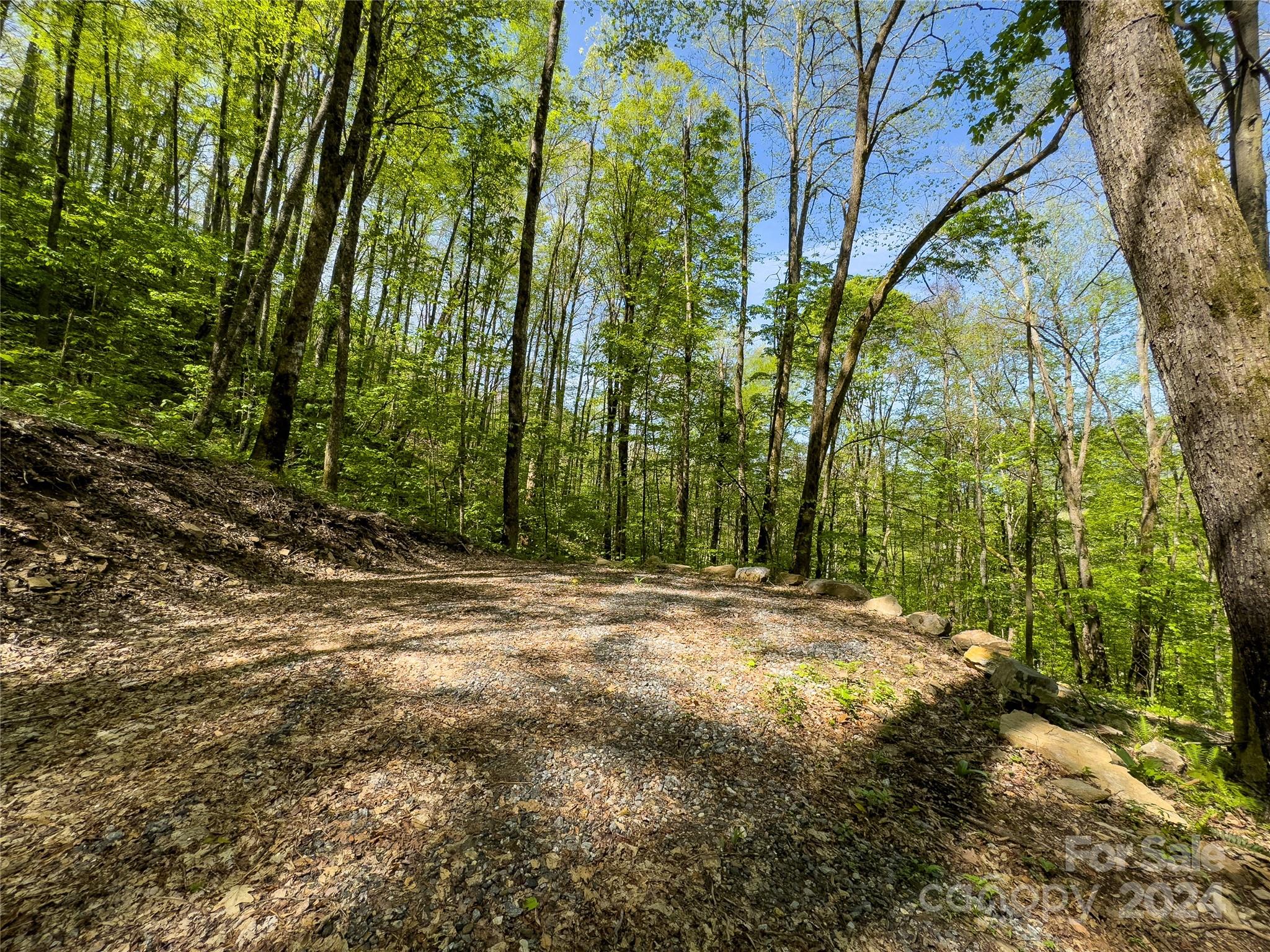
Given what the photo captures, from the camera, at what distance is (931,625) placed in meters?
4.67

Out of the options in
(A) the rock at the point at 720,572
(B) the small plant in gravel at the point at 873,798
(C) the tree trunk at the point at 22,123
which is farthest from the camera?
(C) the tree trunk at the point at 22,123

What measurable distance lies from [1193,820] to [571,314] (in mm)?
20112

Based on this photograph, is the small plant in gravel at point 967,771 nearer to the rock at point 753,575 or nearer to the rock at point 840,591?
the rock at point 840,591

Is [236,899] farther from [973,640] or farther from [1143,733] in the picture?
[973,640]

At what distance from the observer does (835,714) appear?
2.88m

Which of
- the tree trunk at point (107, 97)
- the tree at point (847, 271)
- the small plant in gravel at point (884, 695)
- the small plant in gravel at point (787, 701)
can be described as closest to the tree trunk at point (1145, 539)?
the tree at point (847, 271)

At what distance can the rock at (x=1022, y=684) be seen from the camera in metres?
3.28

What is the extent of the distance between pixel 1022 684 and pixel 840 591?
9.95 ft

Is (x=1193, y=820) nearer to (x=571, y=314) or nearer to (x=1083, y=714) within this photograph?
(x=1083, y=714)

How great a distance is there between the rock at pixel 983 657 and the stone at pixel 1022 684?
0.13 meters

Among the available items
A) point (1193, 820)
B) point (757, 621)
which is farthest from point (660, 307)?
point (1193, 820)

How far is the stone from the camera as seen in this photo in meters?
3.28

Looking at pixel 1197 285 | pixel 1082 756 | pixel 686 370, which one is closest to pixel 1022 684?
pixel 1082 756

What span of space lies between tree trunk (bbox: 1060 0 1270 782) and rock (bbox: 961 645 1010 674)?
1.83m
